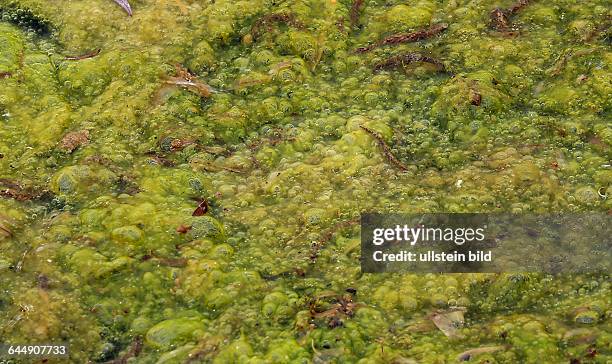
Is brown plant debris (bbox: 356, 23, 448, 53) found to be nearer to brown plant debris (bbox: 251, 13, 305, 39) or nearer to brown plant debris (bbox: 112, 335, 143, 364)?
brown plant debris (bbox: 251, 13, 305, 39)

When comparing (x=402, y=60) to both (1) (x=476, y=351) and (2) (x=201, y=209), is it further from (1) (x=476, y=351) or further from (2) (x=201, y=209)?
(1) (x=476, y=351)

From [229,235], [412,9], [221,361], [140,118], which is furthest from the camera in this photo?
[412,9]

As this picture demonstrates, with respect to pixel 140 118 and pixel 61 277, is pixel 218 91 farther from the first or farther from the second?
pixel 61 277

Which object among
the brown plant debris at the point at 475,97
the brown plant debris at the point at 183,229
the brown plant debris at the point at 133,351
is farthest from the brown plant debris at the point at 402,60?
the brown plant debris at the point at 133,351

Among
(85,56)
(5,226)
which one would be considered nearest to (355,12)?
(85,56)

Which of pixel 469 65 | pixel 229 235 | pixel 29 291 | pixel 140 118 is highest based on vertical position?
pixel 469 65

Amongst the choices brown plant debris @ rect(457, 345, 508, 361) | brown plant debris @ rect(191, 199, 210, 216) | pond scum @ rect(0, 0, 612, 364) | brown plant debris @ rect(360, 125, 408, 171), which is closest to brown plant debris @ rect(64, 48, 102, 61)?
pond scum @ rect(0, 0, 612, 364)

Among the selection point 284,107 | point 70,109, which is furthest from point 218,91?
point 70,109
